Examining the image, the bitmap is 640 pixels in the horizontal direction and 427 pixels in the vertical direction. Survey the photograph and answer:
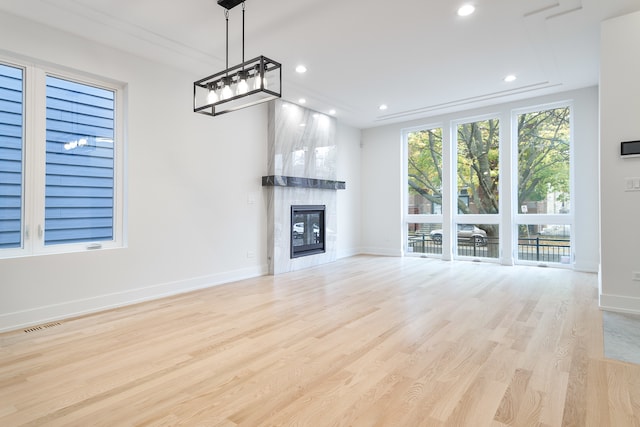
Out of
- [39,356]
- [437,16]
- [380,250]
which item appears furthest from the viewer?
[380,250]

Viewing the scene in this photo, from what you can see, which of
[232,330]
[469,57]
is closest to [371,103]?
[469,57]

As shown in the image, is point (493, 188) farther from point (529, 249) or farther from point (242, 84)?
point (242, 84)

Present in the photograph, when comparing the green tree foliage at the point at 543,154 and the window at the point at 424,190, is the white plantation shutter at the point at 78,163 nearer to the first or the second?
the window at the point at 424,190

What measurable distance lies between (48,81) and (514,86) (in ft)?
20.4

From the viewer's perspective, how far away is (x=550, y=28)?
362 cm

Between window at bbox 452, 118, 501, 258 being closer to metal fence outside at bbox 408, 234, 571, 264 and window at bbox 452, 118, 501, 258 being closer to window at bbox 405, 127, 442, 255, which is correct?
metal fence outside at bbox 408, 234, 571, 264

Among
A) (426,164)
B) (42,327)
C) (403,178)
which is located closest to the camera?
(42,327)

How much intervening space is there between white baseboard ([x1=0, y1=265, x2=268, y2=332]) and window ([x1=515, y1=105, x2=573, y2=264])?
5189 mm

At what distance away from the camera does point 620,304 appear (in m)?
3.45

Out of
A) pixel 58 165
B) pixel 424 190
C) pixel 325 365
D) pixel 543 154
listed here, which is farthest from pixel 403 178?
pixel 58 165

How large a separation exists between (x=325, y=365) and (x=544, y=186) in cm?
560

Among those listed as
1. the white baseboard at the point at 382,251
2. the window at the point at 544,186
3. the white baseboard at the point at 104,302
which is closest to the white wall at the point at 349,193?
the white baseboard at the point at 382,251

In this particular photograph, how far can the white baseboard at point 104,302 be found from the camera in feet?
10.3

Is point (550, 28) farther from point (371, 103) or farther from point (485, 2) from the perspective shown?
→ point (371, 103)
